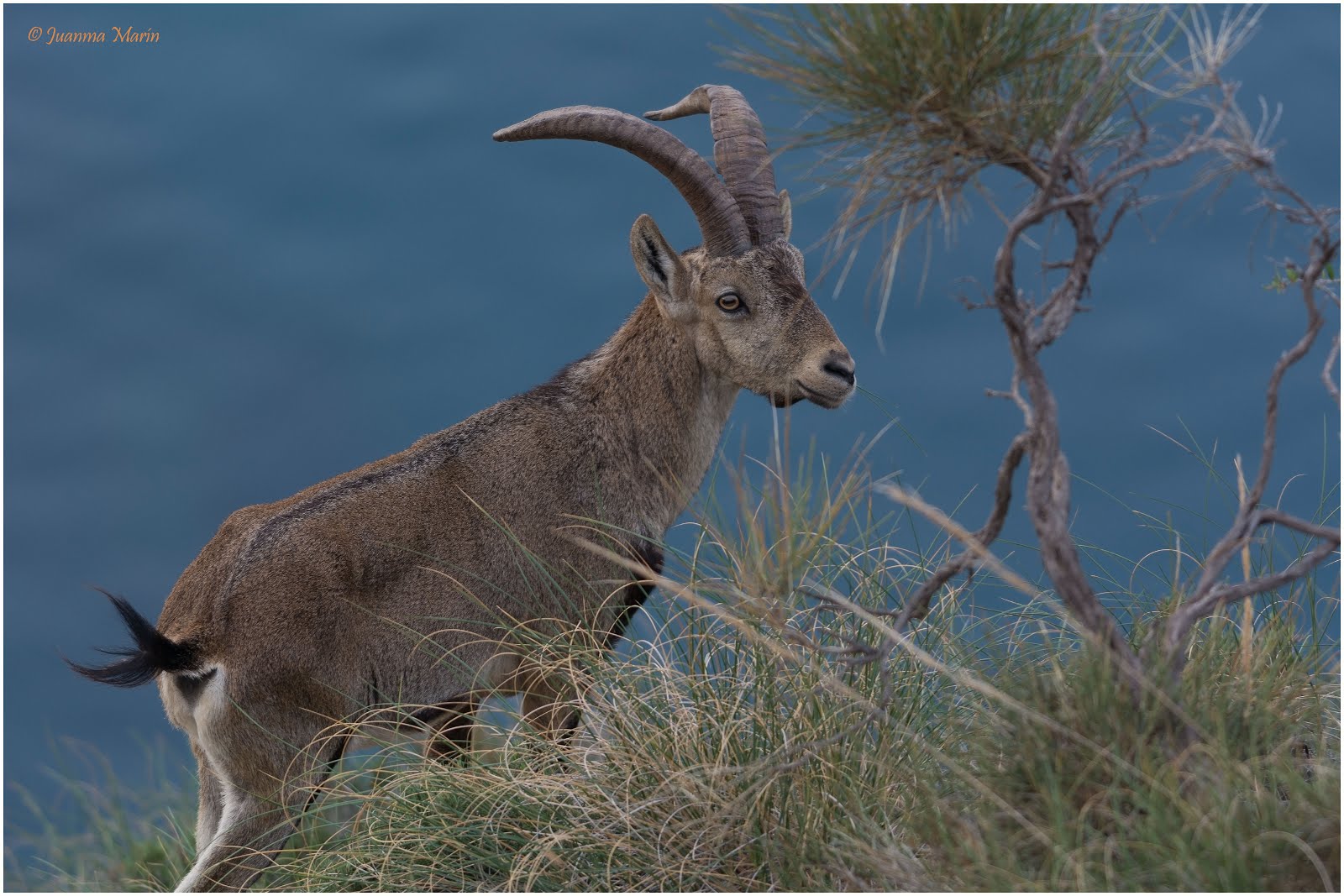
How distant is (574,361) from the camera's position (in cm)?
666

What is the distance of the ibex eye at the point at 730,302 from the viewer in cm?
615

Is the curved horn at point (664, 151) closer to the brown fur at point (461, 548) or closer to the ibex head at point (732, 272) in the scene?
the ibex head at point (732, 272)

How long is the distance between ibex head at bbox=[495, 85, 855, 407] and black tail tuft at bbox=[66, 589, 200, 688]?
2.59m

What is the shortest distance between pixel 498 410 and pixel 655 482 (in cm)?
84

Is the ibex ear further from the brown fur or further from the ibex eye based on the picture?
the ibex eye

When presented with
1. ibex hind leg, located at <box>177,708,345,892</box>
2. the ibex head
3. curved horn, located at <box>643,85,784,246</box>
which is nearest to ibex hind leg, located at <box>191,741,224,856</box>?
ibex hind leg, located at <box>177,708,345,892</box>

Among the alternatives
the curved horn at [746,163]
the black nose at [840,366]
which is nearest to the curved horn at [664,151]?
the curved horn at [746,163]

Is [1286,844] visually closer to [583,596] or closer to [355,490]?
[583,596]

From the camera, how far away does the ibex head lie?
19.7 ft

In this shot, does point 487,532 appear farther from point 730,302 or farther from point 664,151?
point 664,151

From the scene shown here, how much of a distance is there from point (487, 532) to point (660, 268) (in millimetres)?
1490

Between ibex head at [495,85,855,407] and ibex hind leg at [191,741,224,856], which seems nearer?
ibex hind leg at [191,741,224,856]

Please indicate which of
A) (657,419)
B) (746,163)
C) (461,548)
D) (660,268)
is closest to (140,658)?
(461,548)

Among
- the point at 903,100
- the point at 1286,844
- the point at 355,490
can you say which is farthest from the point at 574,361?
the point at 1286,844
